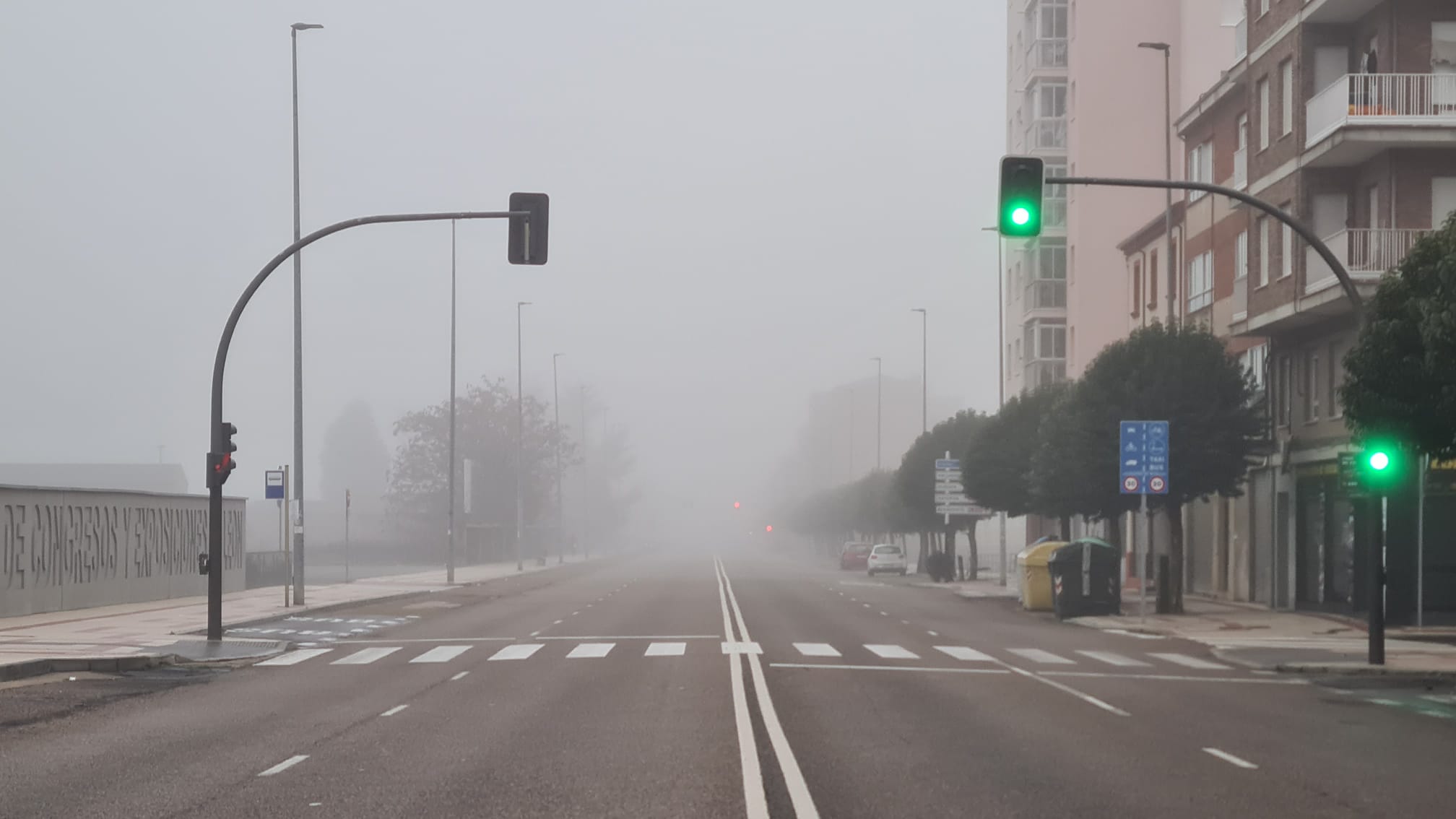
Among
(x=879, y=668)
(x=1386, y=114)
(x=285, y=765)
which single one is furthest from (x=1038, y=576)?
(x=285, y=765)

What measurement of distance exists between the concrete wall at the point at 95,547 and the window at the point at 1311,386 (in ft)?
83.8

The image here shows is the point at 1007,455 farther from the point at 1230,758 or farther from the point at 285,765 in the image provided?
the point at 285,765

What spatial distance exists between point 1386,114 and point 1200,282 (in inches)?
534

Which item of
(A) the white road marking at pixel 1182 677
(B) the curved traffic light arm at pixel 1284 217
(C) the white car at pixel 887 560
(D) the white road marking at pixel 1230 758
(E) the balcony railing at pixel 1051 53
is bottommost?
(C) the white car at pixel 887 560

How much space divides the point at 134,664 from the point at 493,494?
8629cm

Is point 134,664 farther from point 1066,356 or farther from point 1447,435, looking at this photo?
point 1066,356

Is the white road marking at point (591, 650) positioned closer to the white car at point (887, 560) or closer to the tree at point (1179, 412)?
the tree at point (1179, 412)

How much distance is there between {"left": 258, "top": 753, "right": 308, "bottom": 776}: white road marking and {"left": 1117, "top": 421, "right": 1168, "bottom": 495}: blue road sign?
73.0 ft

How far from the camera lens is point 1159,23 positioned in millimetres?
68750

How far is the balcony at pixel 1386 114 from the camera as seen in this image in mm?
32625

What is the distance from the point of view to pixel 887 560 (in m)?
76.8

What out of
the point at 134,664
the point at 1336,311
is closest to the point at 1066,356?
the point at 1336,311

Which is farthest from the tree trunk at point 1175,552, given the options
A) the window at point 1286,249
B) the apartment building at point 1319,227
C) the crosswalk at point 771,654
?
the crosswalk at point 771,654

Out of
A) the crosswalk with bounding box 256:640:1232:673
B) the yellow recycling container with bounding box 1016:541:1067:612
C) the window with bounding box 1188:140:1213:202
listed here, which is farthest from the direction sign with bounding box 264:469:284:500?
the window with bounding box 1188:140:1213:202
